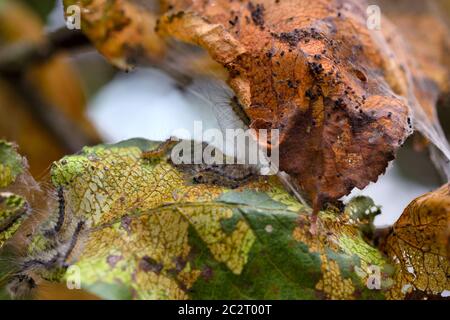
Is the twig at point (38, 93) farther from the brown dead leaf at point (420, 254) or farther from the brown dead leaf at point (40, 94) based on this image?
the brown dead leaf at point (420, 254)

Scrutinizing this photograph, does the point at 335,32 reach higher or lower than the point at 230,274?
higher

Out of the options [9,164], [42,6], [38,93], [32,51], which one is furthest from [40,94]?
[9,164]

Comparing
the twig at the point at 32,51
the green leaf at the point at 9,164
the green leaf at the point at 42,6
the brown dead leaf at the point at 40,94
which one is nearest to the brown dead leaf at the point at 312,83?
the green leaf at the point at 9,164

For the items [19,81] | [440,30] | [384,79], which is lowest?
[384,79]

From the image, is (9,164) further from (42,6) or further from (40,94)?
(42,6)

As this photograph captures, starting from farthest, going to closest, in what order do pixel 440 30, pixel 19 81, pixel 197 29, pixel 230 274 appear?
1. pixel 19 81
2. pixel 440 30
3. pixel 197 29
4. pixel 230 274
